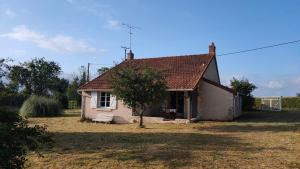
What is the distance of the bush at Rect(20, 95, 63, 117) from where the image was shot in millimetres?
31219

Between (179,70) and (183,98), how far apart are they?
7.25 ft

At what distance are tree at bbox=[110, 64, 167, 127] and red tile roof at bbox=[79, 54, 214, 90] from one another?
3.97 m

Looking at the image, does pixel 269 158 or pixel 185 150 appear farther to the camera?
pixel 185 150

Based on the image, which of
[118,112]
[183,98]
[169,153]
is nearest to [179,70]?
[183,98]

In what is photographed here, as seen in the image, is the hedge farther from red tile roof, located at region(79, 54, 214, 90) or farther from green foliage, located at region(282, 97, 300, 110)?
red tile roof, located at region(79, 54, 214, 90)

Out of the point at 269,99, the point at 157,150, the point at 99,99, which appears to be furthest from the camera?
the point at 269,99

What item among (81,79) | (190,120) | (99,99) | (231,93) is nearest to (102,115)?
(99,99)

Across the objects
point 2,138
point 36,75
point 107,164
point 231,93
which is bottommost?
point 107,164

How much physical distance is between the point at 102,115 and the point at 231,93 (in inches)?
375

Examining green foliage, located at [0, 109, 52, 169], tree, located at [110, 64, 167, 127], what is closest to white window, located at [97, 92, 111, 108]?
tree, located at [110, 64, 167, 127]

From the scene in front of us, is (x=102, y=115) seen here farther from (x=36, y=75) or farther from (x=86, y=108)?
(x=36, y=75)

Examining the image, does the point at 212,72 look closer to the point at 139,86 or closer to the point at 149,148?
the point at 139,86

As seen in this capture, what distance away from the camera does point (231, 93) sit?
25.9 m

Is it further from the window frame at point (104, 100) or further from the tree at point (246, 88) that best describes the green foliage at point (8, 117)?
the tree at point (246, 88)
